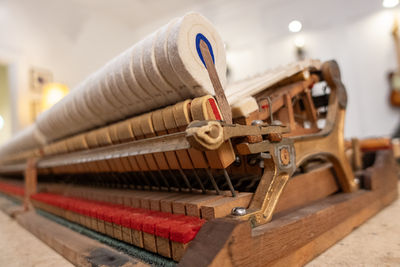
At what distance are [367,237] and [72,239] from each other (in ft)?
4.73

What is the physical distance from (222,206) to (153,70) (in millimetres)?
574

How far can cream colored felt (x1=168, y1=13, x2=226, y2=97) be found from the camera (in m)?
0.91

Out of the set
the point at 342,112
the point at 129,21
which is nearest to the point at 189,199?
the point at 342,112

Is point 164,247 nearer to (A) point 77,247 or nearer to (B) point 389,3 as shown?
(A) point 77,247

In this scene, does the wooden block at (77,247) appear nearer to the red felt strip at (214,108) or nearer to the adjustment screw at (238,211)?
the adjustment screw at (238,211)

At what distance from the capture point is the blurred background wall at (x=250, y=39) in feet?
18.4

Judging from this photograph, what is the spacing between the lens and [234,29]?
23.4 ft

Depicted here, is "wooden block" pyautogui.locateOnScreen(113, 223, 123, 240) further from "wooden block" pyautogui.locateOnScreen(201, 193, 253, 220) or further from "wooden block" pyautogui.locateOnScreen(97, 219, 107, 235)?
"wooden block" pyautogui.locateOnScreen(201, 193, 253, 220)

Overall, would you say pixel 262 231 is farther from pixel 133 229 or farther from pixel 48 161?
pixel 48 161

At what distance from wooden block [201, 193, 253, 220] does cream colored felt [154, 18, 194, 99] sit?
423 mm

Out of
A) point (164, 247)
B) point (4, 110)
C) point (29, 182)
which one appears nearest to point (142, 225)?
point (164, 247)

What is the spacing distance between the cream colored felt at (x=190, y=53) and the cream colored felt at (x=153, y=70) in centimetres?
10

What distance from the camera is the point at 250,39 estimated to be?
6.91 m

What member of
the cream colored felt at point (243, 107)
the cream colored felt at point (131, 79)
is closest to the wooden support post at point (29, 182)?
the cream colored felt at point (131, 79)
